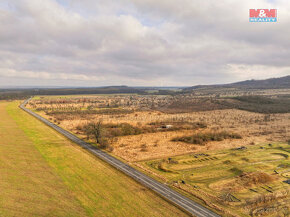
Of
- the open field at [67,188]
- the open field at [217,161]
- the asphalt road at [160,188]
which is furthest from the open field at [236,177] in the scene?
the open field at [67,188]

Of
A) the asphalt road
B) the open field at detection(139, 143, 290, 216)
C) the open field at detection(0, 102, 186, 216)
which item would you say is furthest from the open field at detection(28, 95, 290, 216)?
the open field at detection(0, 102, 186, 216)

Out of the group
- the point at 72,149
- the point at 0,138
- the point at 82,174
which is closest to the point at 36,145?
the point at 72,149

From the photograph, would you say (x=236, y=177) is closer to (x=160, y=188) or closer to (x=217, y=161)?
(x=217, y=161)

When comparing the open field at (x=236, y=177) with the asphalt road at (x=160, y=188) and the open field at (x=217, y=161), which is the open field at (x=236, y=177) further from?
the asphalt road at (x=160, y=188)

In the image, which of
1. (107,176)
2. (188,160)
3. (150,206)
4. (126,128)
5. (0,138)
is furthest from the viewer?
(126,128)

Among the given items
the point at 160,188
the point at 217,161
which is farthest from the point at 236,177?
the point at 160,188

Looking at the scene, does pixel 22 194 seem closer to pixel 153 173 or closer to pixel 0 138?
pixel 153 173

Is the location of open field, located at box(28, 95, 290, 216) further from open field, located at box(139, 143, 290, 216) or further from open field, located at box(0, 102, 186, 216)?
open field, located at box(0, 102, 186, 216)
